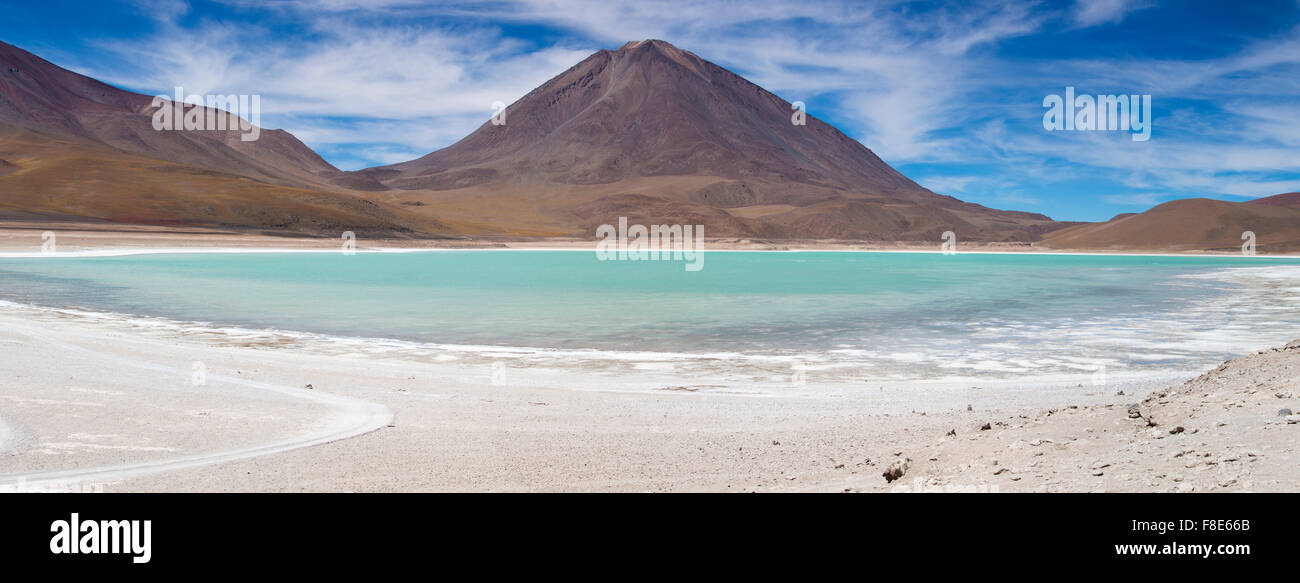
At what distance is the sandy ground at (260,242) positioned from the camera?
52031 millimetres

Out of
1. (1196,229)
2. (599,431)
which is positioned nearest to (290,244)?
(599,431)

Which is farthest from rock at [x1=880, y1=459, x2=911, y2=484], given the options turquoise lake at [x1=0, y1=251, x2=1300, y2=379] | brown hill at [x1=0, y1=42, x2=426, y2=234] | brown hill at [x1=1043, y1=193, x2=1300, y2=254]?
brown hill at [x1=1043, y1=193, x2=1300, y2=254]

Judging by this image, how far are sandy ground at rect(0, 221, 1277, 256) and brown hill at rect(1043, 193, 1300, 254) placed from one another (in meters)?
7.69

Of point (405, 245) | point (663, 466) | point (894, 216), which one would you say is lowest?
point (663, 466)

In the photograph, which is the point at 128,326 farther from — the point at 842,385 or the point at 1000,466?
the point at 1000,466

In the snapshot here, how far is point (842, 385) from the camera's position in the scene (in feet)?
28.1

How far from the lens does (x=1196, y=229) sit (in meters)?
112

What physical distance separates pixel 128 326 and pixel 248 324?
1731 mm

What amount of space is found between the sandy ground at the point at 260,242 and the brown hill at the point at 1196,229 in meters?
7.69

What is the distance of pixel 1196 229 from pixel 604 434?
13187 cm

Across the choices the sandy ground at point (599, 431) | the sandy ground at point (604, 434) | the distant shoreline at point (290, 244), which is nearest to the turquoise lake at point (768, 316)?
the sandy ground at point (599, 431)

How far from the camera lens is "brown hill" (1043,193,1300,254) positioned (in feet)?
342

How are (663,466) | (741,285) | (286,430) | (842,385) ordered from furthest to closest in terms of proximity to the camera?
(741,285) → (842,385) → (286,430) → (663,466)
